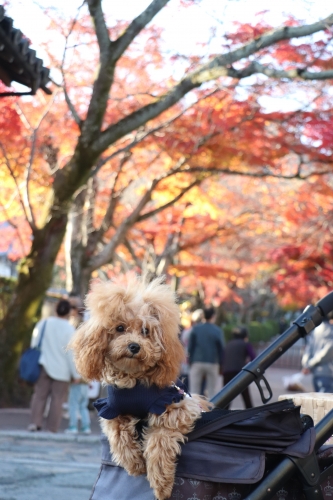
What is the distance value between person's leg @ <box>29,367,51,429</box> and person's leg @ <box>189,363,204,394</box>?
97.9 inches

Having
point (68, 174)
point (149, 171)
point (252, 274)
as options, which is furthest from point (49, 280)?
point (252, 274)

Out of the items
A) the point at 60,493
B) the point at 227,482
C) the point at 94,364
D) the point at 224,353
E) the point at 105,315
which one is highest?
the point at 224,353

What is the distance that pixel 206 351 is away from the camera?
34.2ft

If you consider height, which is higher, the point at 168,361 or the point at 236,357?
the point at 236,357

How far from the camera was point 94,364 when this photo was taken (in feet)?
9.67

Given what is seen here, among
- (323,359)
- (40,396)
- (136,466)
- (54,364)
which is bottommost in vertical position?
(136,466)

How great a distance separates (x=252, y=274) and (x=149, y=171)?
10.9 meters

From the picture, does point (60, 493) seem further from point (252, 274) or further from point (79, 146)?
point (252, 274)

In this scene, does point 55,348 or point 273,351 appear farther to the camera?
point 55,348

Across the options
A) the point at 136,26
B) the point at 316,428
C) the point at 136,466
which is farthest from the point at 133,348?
the point at 136,26

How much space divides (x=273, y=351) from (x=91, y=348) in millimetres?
1233

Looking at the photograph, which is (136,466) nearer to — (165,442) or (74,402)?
(165,442)

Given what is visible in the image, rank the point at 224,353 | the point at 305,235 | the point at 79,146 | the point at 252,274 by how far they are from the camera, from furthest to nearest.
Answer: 1. the point at 252,274
2. the point at 305,235
3. the point at 224,353
4. the point at 79,146

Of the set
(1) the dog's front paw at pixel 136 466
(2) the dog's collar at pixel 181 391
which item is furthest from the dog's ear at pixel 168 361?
(1) the dog's front paw at pixel 136 466
